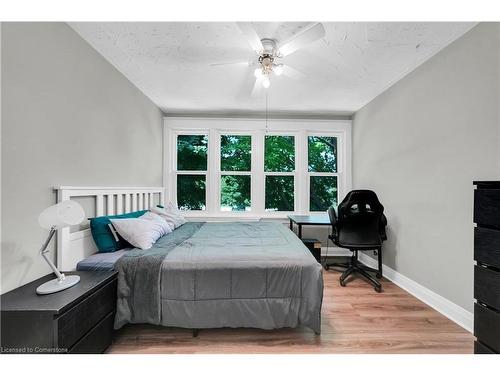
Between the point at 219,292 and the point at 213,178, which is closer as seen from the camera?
the point at 219,292

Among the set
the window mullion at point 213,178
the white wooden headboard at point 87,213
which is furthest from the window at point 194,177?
the white wooden headboard at point 87,213

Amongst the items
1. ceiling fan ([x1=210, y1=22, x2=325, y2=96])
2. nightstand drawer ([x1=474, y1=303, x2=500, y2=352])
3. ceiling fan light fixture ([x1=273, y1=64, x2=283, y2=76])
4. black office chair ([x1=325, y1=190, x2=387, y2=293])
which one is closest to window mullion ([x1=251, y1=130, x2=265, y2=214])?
black office chair ([x1=325, y1=190, x2=387, y2=293])

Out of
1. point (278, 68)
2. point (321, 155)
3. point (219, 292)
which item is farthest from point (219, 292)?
point (321, 155)

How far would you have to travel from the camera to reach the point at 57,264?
1618mm

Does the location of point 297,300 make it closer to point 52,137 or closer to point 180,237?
point 180,237

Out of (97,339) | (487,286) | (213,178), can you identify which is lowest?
(97,339)

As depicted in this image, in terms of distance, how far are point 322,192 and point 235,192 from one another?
1632 millimetres

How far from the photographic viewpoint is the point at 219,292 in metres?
1.61

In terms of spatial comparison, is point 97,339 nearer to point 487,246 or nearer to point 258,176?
point 487,246

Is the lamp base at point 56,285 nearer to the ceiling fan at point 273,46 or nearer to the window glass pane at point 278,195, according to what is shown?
the ceiling fan at point 273,46

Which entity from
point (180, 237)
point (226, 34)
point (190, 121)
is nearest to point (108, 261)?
point (180, 237)

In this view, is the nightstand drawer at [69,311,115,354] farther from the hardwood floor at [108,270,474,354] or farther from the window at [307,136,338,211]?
the window at [307,136,338,211]

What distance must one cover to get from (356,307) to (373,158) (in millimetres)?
2154
